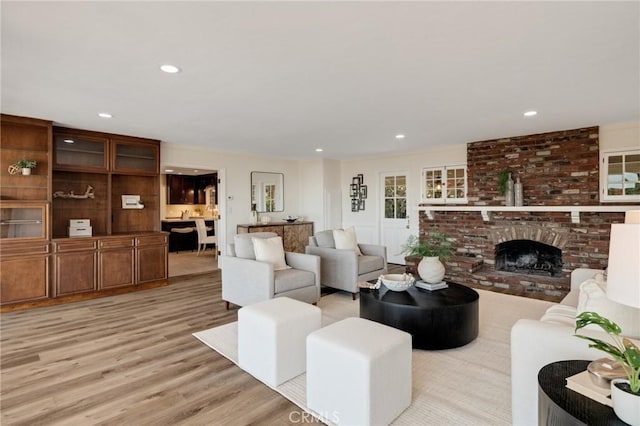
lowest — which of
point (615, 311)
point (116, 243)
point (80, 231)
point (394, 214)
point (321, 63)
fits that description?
point (615, 311)

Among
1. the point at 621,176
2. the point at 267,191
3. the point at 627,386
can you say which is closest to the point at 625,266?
the point at 627,386

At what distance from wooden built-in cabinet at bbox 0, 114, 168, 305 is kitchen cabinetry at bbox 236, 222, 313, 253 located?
1.83m

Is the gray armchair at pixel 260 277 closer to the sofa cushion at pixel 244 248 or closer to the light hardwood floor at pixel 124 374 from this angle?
the sofa cushion at pixel 244 248

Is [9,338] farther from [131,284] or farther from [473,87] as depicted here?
[473,87]

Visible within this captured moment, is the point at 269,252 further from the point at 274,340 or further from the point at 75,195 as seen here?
the point at 75,195

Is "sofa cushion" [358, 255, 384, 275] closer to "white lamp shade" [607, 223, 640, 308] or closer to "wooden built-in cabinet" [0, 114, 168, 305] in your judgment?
"wooden built-in cabinet" [0, 114, 168, 305]

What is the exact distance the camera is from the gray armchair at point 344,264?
14.8 feet

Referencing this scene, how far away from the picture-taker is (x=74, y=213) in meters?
4.99

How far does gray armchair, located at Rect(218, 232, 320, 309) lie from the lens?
367cm

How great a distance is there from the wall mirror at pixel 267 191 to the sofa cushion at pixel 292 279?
136 inches

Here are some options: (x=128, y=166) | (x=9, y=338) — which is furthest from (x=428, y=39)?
(x=128, y=166)

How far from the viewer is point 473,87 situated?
3078 millimetres

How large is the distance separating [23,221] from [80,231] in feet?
2.31

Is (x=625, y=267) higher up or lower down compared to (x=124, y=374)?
higher up
